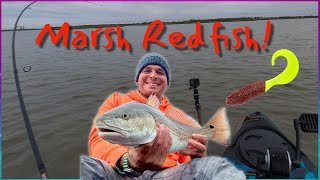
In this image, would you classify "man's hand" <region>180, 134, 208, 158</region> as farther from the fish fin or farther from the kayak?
the kayak

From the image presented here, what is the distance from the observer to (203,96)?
11352 millimetres

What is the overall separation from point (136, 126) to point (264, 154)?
Result: 249 centimetres

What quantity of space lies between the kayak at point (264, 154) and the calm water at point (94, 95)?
39.3 inches

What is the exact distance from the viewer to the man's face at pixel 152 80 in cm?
424

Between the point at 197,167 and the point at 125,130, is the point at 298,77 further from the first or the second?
the point at 125,130

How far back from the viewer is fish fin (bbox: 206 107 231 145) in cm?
354

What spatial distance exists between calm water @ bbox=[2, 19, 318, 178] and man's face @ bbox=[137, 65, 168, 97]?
243 cm

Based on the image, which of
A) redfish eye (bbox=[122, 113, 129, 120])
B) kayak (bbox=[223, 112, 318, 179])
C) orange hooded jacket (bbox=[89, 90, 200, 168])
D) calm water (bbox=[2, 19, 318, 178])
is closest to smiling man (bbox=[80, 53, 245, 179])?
orange hooded jacket (bbox=[89, 90, 200, 168])

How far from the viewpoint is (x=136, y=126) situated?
2.60 meters

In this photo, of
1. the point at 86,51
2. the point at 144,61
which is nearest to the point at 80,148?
the point at 144,61

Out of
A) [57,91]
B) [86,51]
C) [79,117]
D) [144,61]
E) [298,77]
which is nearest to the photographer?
[144,61]

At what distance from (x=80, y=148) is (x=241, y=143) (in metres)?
4.18

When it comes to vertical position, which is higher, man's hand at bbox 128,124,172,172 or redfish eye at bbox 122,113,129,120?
redfish eye at bbox 122,113,129,120

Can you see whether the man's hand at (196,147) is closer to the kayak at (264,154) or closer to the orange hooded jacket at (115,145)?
the orange hooded jacket at (115,145)
